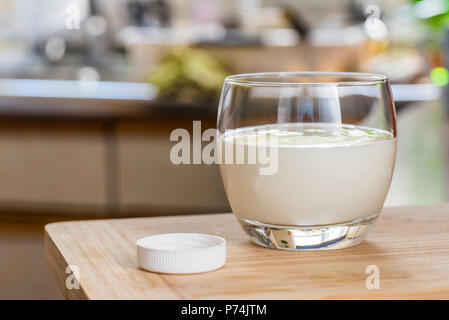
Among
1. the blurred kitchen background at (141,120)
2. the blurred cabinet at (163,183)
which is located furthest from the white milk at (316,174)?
the blurred cabinet at (163,183)

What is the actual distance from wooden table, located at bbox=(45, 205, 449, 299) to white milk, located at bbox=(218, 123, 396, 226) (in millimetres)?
37

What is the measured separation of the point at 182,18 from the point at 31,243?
196 centimetres

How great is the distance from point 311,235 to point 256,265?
0.06 meters

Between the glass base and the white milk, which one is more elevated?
the white milk

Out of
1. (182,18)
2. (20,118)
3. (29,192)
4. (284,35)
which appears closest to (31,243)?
(29,192)

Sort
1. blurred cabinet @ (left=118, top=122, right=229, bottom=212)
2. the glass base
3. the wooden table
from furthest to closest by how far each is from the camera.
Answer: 1. blurred cabinet @ (left=118, top=122, right=229, bottom=212)
2. the glass base
3. the wooden table

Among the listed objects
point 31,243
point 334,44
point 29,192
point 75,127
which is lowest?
point 31,243

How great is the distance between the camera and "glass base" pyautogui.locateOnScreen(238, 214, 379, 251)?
65 cm

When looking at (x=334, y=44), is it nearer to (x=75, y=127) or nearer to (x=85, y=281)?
(x=75, y=127)

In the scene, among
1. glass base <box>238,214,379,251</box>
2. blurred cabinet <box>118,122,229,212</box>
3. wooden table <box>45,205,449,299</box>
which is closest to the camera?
wooden table <box>45,205,449,299</box>

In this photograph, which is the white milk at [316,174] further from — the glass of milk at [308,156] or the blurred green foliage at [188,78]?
the blurred green foliage at [188,78]

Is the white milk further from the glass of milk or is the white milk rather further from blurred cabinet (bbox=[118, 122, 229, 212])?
blurred cabinet (bbox=[118, 122, 229, 212])

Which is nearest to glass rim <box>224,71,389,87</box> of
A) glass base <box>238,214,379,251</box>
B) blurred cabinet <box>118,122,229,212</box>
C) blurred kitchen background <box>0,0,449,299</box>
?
glass base <box>238,214,379,251</box>

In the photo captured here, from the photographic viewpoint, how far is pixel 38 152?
2.47 meters
